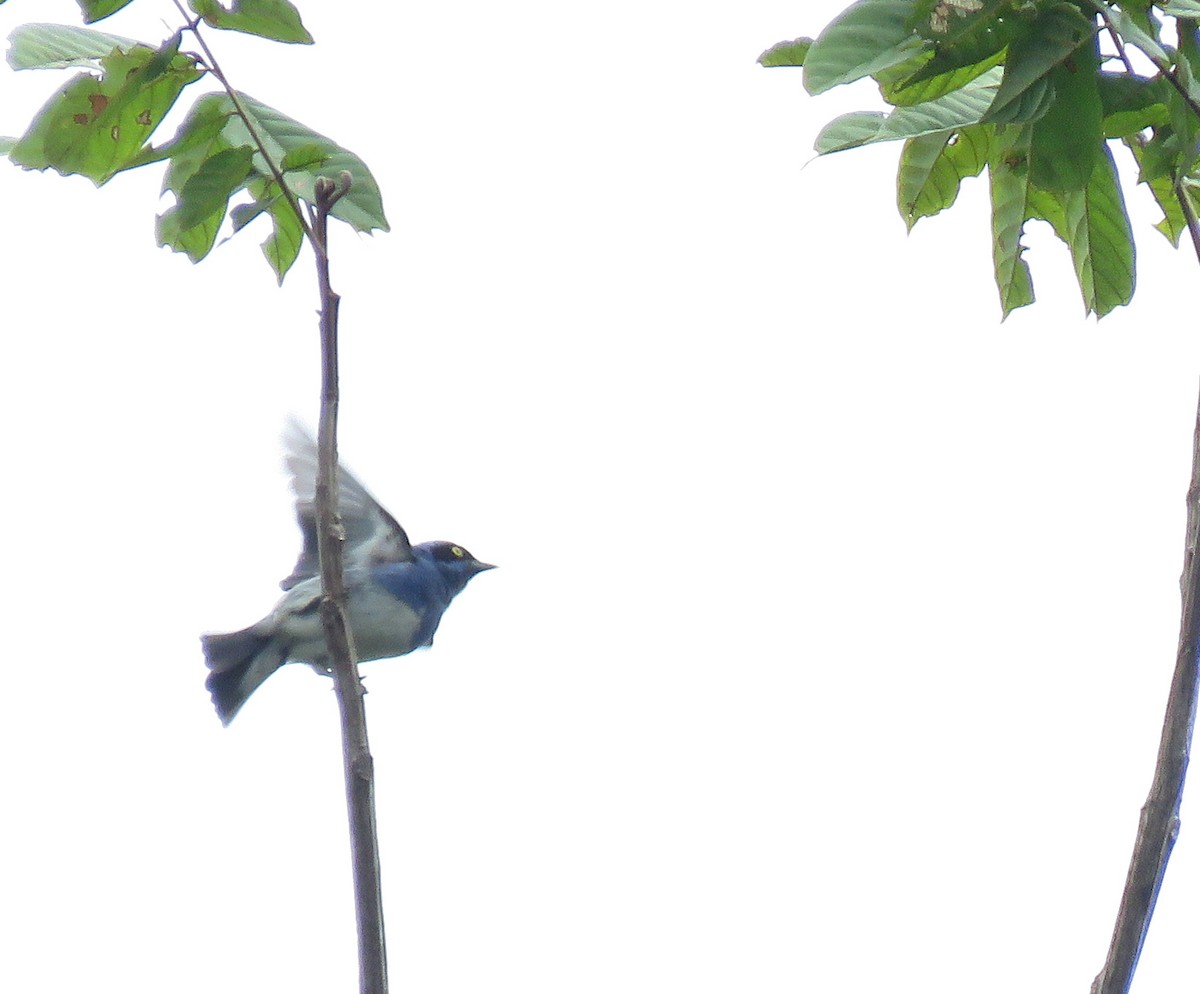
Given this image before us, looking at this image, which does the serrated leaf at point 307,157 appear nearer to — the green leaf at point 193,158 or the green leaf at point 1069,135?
the green leaf at point 193,158

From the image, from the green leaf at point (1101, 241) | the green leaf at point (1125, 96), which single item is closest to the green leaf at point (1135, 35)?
the green leaf at point (1125, 96)

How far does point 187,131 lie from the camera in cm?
270

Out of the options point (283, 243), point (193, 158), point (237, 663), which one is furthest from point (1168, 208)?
point (237, 663)

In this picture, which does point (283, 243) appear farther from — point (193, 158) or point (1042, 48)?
point (1042, 48)

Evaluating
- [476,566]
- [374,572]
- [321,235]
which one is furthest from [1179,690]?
[476,566]

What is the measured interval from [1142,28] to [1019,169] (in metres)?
0.53

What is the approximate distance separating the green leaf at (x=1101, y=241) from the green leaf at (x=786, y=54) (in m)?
0.49

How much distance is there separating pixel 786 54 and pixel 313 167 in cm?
85

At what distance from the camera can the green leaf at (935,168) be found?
2842 mm

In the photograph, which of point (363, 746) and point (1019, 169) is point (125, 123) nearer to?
point (363, 746)

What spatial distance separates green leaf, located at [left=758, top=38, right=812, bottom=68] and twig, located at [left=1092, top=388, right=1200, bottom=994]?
42.8 inches

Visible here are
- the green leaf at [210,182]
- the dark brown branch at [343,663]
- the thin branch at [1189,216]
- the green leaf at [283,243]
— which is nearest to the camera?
the dark brown branch at [343,663]

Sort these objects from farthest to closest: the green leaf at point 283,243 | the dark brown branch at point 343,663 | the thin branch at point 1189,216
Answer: the green leaf at point 283,243, the thin branch at point 1189,216, the dark brown branch at point 343,663

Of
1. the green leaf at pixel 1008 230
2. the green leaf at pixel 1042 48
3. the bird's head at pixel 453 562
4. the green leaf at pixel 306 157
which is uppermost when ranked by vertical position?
the green leaf at pixel 306 157
